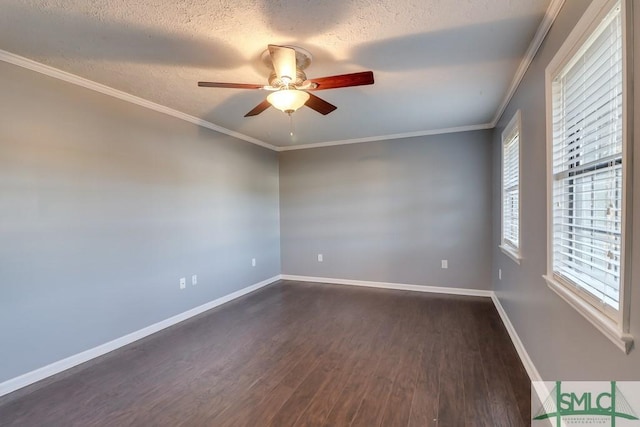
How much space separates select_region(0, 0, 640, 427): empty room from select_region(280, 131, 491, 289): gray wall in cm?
8

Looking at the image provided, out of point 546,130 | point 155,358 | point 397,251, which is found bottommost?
point 155,358

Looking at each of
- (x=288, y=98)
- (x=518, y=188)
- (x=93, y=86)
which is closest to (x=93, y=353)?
(x=93, y=86)

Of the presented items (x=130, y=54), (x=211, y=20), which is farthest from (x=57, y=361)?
(x=211, y=20)

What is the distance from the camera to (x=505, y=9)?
66.0 inches

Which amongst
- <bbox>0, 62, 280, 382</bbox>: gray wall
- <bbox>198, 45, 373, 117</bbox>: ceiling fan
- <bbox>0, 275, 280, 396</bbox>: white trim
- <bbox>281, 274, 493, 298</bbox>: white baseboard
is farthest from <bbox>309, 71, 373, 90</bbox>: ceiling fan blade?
<bbox>281, 274, 493, 298</bbox>: white baseboard

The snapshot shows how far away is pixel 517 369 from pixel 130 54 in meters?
3.72

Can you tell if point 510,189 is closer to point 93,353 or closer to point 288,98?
point 288,98

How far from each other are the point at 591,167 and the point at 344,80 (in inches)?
55.0

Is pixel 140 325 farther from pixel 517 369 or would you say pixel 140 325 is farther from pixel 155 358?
pixel 517 369

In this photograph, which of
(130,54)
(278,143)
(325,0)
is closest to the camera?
(325,0)

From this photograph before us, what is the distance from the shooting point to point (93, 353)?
2555mm

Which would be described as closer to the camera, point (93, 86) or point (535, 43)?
point (535, 43)

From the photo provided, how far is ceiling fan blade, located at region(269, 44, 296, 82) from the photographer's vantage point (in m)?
1.80

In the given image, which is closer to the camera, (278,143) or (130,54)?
(130,54)
